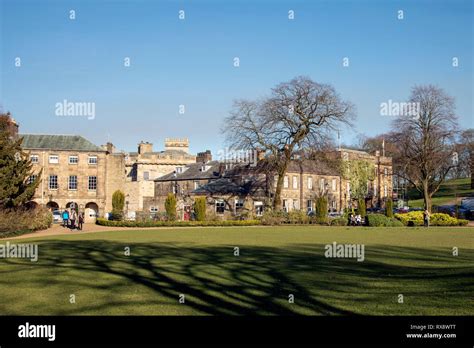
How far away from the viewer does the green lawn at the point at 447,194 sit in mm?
98006

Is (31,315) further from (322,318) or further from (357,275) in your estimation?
(357,275)

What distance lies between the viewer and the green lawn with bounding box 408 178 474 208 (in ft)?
322

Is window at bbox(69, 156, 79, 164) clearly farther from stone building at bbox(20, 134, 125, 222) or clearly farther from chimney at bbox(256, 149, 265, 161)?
chimney at bbox(256, 149, 265, 161)

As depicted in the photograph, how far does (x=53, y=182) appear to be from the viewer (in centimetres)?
6638

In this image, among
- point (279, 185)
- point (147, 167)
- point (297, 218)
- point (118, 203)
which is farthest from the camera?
point (147, 167)

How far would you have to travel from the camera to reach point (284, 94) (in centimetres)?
5775

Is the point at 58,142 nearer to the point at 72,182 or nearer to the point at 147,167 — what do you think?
the point at 72,182

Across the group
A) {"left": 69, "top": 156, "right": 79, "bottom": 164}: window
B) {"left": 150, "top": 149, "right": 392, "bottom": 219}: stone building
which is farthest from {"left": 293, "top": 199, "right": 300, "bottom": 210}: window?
{"left": 69, "top": 156, "right": 79, "bottom": 164}: window

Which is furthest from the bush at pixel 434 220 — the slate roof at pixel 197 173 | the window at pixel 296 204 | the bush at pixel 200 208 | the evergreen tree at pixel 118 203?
the evergreen tree at pixel 118 203

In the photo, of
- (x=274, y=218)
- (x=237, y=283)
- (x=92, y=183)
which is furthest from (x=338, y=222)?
(x=237, y=283)

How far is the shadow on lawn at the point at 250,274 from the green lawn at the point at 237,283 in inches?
0.9

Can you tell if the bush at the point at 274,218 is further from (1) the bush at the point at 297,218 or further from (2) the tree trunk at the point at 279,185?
(2) the tree trunk at the point at 279,185

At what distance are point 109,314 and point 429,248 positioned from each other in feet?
58.2

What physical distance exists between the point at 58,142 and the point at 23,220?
28.6m
